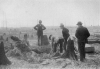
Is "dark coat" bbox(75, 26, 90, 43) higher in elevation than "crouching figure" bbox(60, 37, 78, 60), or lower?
higher

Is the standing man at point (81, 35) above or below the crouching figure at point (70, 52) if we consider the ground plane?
above

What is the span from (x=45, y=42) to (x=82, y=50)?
5182 mm

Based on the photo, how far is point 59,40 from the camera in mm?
8156

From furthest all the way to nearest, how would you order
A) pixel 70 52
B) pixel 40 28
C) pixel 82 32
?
→ 1. pixel 40 28
2. pixel 70 52
3. pixel 82 32

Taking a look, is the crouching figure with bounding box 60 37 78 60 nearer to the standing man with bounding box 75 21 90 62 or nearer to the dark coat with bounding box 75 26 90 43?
the standing man with bounding box 75 21 90 62

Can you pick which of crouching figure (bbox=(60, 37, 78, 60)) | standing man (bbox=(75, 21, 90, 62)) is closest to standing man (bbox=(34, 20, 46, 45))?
crouching figure (bbox=(60, 37, 78, 60))

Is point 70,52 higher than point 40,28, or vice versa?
point 40,28

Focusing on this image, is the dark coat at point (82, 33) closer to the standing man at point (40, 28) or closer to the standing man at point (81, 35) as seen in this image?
the standing man at point (81, 35)

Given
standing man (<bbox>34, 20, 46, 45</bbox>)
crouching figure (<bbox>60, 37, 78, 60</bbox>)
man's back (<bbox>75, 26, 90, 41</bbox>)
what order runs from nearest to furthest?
man's back (<bbox>75, 26, 90, 41</bbox>)
crouching figure (<bbox>60, 37, 78, 60</bbox>)
standing man (<bbox>34, 20, 46, 45</bbox>)

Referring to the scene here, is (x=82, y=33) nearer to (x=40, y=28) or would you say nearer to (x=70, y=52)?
(x=70, y=52)

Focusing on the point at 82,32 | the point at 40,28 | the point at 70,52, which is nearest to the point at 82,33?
the point at 82,32

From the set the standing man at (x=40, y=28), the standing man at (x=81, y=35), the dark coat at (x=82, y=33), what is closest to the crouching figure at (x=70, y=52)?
the standing man at (x=81, y=35)

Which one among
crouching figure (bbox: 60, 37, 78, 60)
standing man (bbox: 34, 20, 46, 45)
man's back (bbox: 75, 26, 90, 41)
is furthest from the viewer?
standing man (bbox: 34, 20, 46, 45)

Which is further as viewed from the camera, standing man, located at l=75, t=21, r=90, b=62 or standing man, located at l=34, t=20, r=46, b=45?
standing man, located at l=34, t=20, r=46, b=45
